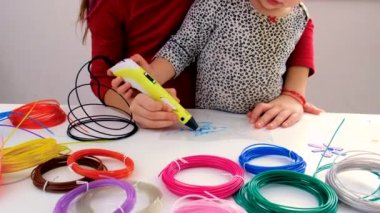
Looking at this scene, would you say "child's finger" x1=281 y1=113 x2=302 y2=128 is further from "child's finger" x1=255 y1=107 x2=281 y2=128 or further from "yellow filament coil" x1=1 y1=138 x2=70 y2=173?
"yellow filament coil" x1=1 y1=138 x2=70 y2=173

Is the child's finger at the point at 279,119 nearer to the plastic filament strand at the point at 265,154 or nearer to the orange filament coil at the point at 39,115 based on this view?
the plastic filament strand at the point at 265,154

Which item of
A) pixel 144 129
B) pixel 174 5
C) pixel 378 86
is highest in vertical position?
pixel 174 5

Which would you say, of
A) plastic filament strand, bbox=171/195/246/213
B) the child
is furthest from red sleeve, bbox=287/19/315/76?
plastic filament strand, bbox=171/195/246/213

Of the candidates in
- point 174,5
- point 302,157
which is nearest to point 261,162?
point 302,157

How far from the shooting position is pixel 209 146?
657 millimetres

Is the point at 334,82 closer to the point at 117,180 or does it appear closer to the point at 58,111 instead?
the point at 58,111

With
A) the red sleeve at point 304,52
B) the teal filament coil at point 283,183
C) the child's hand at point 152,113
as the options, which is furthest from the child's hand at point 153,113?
the red sleeve at point 304,52

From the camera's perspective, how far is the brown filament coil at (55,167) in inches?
20.5

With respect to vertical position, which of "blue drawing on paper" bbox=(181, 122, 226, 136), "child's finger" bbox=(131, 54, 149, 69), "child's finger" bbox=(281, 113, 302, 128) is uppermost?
"child's finger" bbox=(131, 54, 149, 69)

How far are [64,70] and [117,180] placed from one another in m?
1.31

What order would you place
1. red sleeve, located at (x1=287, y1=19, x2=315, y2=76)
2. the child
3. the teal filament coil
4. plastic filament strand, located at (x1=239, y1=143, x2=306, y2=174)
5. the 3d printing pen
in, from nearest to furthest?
1. the teal filament coil
2. plastic filament strand, located at (x1=239, y1=143, x2=306, y2=174)
3. the 3d printing pen
4. the child
5. red sleeve, located at (x1=287, y1=19, x2=315, y2=76)

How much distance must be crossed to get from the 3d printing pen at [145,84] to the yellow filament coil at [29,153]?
0.16 m

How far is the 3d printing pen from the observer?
2.25ft

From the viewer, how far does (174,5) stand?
0.88m
